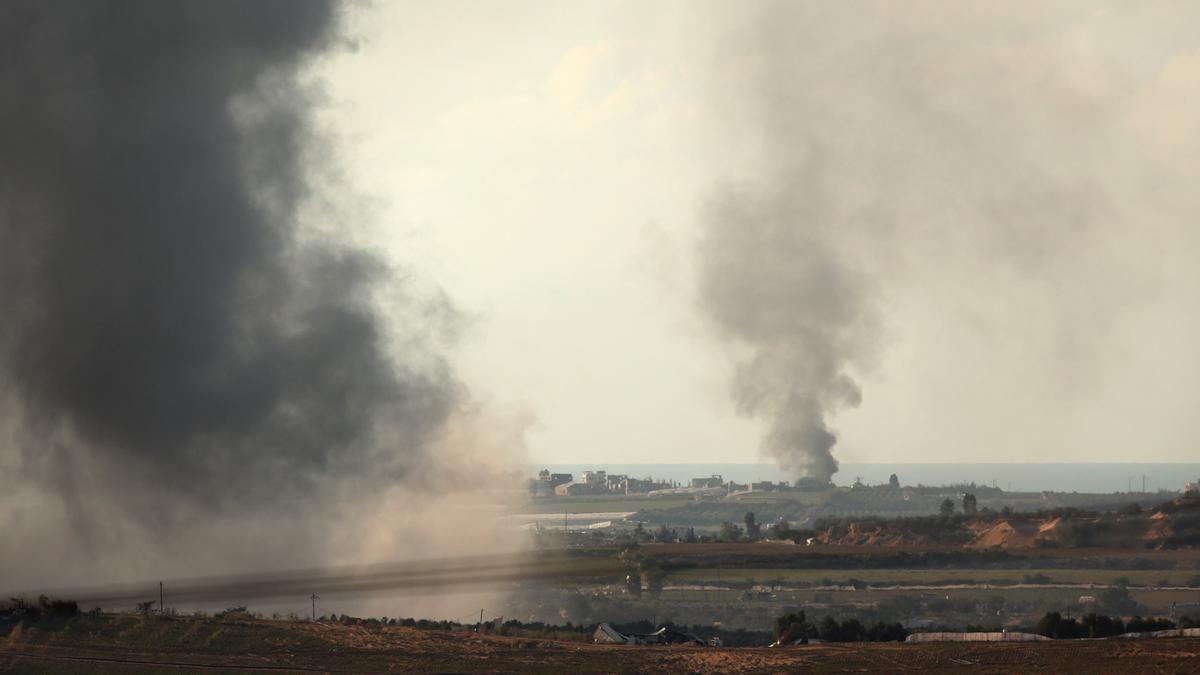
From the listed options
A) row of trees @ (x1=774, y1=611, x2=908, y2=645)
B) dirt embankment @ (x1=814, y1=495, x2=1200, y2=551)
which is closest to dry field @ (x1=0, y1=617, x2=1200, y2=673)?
row of trees @ (x1=774, y1=611, x2=908, y2=645)

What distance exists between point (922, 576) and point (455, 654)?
44.8 m

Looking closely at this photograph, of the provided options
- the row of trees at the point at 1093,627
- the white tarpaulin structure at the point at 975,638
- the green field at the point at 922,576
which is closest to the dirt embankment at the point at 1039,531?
the green field at the point at 922,576

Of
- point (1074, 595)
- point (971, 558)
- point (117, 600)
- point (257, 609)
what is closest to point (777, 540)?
point (971, 558)

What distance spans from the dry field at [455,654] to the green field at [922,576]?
100 ft

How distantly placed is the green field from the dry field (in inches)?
1204

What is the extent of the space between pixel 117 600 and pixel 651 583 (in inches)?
1444

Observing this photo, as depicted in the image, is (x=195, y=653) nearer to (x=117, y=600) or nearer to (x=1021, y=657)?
(x=117, y=600)

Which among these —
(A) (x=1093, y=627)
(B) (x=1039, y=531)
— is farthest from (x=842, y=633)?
(B) (x=1039, y=531)

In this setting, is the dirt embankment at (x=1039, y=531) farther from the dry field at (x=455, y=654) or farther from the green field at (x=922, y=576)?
the dry field at (x=455, y=654)

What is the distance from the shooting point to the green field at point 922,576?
98188mm

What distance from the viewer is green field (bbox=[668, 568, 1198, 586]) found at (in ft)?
322

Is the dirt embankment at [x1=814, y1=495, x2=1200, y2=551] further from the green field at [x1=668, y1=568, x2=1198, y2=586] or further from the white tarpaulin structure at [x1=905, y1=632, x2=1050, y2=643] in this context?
the white tarpaulin structure at [x1=905, y1=632, x2=1050, y2=643]

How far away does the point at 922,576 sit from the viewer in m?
103

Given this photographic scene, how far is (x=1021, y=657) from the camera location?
65188 mm
